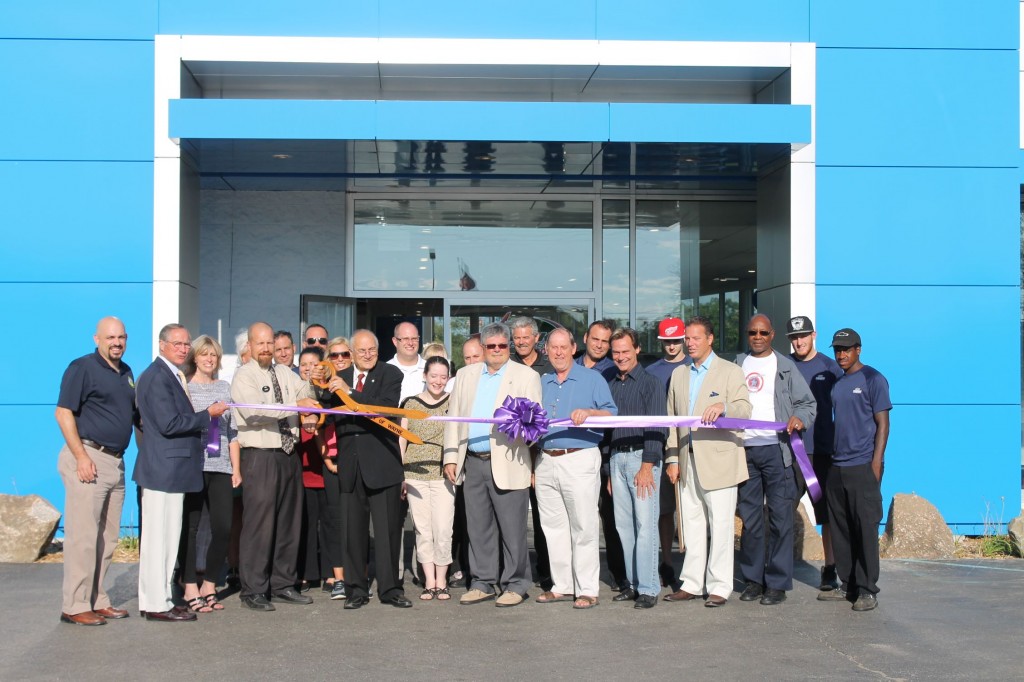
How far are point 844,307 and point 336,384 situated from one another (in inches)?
222

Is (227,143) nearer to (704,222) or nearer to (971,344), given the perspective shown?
(704,222)

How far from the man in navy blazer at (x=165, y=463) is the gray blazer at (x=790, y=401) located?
3.95 m

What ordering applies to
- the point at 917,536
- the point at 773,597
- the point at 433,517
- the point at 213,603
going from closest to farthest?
the point at 213,603 → the point at 773,597 → the point at 433,517 → the point at 917,536

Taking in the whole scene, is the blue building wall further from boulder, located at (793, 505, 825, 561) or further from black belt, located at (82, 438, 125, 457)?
black belt, located at (82, 438, 125, 457)

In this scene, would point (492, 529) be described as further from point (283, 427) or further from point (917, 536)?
point (917, 536)

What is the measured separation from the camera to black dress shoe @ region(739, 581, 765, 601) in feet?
26.1

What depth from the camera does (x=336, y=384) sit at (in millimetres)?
7461

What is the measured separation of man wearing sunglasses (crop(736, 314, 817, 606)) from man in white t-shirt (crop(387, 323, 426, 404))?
2602 mm

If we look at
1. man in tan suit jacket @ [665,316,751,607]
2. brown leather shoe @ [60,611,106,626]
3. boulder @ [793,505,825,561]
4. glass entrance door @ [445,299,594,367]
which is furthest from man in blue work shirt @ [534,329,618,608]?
glass entrance door @ [445,299,594,367]

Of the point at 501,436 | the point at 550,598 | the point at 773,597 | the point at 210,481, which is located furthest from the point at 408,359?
the point at 773,597

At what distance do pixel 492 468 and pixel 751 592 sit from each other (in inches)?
83.5

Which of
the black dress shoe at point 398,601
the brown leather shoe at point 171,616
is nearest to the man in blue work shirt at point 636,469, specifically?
the black dress shoe at point 398,601

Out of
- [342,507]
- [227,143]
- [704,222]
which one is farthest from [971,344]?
[227,143]

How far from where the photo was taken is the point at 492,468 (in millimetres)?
7805
